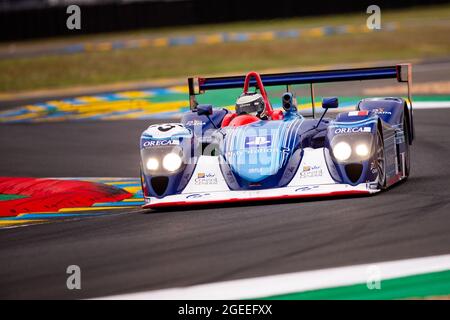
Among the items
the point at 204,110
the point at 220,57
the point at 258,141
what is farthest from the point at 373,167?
the point at 220,57

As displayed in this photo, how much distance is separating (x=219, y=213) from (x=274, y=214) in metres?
0.62

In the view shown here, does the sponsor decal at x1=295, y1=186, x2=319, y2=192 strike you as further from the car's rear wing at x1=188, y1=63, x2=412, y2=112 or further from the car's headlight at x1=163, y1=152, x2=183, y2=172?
the car's rear wing at x1=188, y1=63, x2=412, y2=112

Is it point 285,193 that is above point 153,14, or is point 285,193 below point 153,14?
below

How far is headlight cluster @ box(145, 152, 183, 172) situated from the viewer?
11.1 meters

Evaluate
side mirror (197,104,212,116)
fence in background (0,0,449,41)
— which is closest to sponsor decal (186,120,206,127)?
side mirror (197,104,212,116)

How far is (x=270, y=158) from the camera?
10727 millimetres

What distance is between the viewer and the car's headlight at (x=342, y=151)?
10.7 meters

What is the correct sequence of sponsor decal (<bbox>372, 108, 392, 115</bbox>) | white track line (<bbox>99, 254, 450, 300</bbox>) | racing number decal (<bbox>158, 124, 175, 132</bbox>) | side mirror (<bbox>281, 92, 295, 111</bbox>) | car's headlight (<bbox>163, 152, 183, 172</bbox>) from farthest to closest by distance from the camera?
sponsor decal (<bbox>372, 108, 392, 115</bbox>)
side mirror (<bbox>281, 92, 295, 111</bbox>)
racing number decal (<bbox>158, 124, 175, 132</bbox>)
car's headlight (<bbox>163, 152, 183, 172</bbox>)
white track line (<bbox>99, 254, 450, 300</bbox>)

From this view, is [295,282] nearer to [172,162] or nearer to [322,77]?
[172,162]

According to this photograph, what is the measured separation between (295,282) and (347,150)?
3.16 meters

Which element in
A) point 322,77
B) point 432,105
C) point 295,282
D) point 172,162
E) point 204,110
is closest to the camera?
point 295,282

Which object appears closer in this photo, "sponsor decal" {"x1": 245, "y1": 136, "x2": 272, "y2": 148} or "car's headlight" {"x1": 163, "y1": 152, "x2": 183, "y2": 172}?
"sponsor decal" {"x1": 245, "y1": 136, "x2": 272, "y2": 148}

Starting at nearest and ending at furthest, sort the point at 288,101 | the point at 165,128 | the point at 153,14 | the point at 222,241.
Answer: the point at 222,241 < the point at 165,128 < the point at 288,101 < the point at 153,14

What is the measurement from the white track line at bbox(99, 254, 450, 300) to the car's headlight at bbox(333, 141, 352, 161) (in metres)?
2.64
